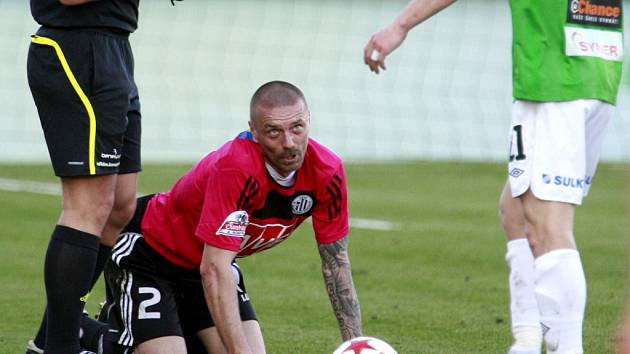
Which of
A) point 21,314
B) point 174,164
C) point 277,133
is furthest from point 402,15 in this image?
point 174,164

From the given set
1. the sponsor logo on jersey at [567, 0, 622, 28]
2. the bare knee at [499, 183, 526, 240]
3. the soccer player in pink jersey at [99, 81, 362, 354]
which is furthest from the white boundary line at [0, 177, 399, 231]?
the sponsor logo on jersey at [567, 0, 622, 28]

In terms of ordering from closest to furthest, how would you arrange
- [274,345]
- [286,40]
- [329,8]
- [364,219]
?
[274,345]
[364,219]
[286,40]
[329,8]

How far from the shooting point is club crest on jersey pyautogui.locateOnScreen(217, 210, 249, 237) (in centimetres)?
513

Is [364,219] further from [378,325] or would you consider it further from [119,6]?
[119,6]

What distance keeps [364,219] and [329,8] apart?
24518 mm

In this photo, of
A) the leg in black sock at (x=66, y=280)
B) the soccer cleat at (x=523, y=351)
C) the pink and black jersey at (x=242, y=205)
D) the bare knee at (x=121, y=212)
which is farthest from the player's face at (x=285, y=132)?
the soccer cleat at (x=523, y=351)

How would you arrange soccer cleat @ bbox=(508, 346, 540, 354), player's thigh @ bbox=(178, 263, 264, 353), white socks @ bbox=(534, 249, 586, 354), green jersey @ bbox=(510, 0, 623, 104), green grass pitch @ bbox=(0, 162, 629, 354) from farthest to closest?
1. green grass pitch @ bbox=(0, 162, 629, 354)
2. player's thigh @ bbox=(178, 263, 264, 353)
3. soccer cleat @ bbox=(508, 346, 540, 354)
4. green jersey @ bbox=(510, 0, 623, 104)
5. white socks @ bbox=(534, 249, 586, 354)

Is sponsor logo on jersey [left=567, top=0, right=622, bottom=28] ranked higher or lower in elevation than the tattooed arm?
higher

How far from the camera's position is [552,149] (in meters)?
4.70

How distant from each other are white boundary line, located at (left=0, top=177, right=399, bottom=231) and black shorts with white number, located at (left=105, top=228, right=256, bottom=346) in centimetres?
536

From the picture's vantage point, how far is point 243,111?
2397cm

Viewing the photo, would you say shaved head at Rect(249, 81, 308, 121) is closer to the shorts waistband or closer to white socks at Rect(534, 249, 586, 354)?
the shorts waistband

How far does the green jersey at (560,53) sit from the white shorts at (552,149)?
5 centimetres

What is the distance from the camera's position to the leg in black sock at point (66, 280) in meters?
5.07
